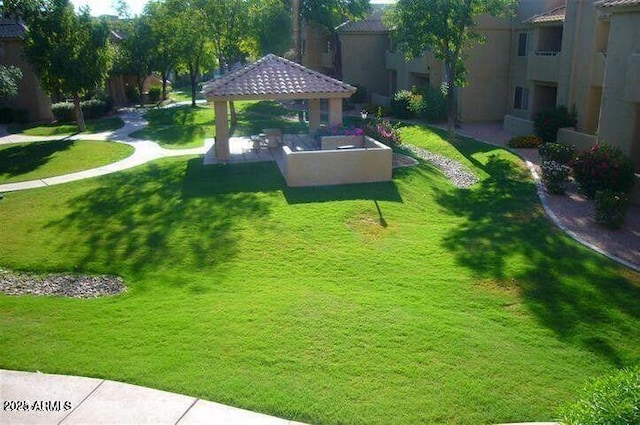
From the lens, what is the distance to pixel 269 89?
71.6 ft

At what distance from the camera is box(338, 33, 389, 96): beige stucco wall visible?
4369 cm

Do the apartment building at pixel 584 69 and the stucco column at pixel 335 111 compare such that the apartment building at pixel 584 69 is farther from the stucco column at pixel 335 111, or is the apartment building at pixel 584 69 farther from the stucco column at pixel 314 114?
the stucco column at pixel 314 114

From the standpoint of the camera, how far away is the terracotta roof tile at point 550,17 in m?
27.7

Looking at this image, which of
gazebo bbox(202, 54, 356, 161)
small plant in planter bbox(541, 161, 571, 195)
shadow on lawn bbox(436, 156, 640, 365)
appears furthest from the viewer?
gazebo bbox(202, 54, 356, 161)

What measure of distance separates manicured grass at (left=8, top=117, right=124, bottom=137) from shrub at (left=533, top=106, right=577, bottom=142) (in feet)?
78.3

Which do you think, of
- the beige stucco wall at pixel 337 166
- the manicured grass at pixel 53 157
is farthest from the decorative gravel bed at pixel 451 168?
the manicured grass at pixel 53 157

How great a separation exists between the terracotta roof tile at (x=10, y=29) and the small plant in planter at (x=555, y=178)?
33.2 metres

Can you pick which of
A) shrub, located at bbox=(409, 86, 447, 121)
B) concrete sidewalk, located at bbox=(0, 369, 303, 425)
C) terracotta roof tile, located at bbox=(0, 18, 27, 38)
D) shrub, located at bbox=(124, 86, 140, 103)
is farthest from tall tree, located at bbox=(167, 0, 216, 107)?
concrete sidewalk, located at bbox=(0, 369, 303, 425)

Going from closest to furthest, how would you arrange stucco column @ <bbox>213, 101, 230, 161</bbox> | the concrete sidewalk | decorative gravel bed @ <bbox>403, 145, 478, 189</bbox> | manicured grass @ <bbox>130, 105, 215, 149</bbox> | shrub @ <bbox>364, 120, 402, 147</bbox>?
the concrete sidewalk
decorative gravel bed @ <bbox>403, 145, 478, 189</bbox>
stucco column @ <bbox>213, 101, 230, 161</bbox>
shrub @ <bbox>364, 120, 402, 147</bbox>
manicured grass @ <bbox>130, 105, 215, 149</bbox>

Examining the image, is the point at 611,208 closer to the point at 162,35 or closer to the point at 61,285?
the point at 61,285

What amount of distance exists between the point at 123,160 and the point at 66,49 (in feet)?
29.5

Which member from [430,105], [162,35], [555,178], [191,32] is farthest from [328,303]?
[162,35]

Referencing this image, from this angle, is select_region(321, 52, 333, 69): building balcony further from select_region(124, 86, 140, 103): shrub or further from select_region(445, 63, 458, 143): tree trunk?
select_region(445, 63, 458, 143): tree trunk

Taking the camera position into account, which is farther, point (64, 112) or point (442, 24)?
point (64, 112)
